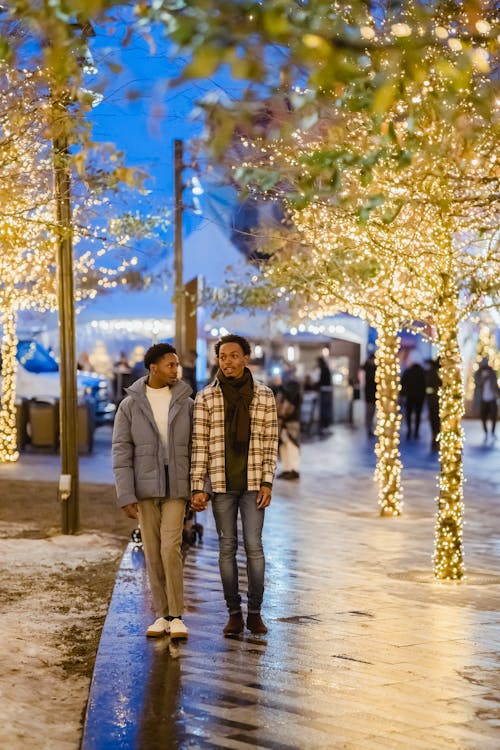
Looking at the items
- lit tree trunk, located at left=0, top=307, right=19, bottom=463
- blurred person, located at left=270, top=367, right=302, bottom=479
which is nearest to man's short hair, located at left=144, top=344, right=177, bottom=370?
blurred person, located at left=270, top=367, right=302, bottom=479

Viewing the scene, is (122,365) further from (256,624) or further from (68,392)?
(256,624)

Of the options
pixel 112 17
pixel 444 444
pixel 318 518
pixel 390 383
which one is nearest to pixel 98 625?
pixel 444 444

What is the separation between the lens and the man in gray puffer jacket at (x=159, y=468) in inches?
330

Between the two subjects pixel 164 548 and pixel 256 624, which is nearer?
pixel 164 548

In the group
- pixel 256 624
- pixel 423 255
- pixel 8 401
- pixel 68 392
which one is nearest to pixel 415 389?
pixel 8 401

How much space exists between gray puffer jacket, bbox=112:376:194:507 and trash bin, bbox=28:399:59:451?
16.5 metres

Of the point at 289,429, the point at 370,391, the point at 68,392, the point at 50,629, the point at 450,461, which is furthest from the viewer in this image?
the point at 370,391

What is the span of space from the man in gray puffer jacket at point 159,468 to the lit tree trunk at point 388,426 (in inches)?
300

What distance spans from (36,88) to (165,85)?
21.5 ft

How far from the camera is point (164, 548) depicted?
27.7 ft

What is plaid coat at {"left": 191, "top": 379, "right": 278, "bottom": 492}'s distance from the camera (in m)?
8.41

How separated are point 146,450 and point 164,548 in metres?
0.63

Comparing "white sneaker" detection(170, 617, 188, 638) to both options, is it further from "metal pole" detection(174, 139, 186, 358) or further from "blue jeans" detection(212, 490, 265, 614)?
"metal pole" detection(174, 139, 186, 358)

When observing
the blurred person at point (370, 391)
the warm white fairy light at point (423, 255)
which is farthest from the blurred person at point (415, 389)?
the warm white fairy light at point (423, 255)
